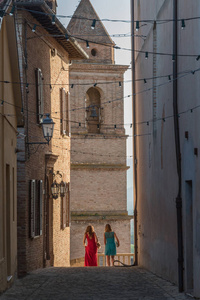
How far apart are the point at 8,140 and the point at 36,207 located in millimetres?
5460

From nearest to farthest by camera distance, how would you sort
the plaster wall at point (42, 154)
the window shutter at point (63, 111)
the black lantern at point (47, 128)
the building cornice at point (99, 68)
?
the black lantern at point (47, 128) → the plaster wall at point (42, 154) → the window shutter at point (63, 111) → the building cornice at point (99, 68)

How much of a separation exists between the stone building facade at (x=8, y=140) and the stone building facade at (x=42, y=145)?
0.69m

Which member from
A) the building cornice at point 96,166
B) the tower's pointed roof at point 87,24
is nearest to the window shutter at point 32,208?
the building cornice at point 96,166

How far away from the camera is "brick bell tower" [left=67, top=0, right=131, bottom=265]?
4122cm

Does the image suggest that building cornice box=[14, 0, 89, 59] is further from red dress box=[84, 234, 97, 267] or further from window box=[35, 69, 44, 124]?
red dress box=[84, 234, 97, 267]

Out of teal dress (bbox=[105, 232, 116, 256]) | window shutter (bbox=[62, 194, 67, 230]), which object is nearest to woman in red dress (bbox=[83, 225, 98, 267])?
teal dress (bbox=[105, 232, 116, 256])

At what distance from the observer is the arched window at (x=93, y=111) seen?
40.8m

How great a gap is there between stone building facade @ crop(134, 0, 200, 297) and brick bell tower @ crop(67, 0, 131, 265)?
19572 millimetres

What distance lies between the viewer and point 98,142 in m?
41.8

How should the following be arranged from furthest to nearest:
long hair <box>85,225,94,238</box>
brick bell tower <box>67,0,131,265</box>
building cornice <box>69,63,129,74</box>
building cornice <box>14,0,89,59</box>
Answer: building cornice <box>69,63,129,74</box> → brick bell tower <box>67,0,131,265</box> → long hair <box>85,225,94,238</box> → building cornice <box>14,0,89,59</box>

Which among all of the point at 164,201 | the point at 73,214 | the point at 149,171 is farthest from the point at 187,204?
the point at 73,214

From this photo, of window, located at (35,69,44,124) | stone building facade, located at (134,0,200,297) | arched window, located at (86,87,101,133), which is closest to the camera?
stone building facade, located at (134,0,200,297)

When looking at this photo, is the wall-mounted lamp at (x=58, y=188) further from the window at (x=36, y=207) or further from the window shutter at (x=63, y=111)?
the window shutter at (x=63, y=111)

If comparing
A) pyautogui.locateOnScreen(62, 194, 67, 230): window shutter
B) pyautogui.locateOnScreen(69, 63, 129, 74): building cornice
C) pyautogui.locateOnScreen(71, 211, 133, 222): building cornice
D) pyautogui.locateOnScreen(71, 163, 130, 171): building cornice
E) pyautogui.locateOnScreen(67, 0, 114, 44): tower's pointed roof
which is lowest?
pyautogui.locateOnScreen(71, 211, 133, 222): building cornice
